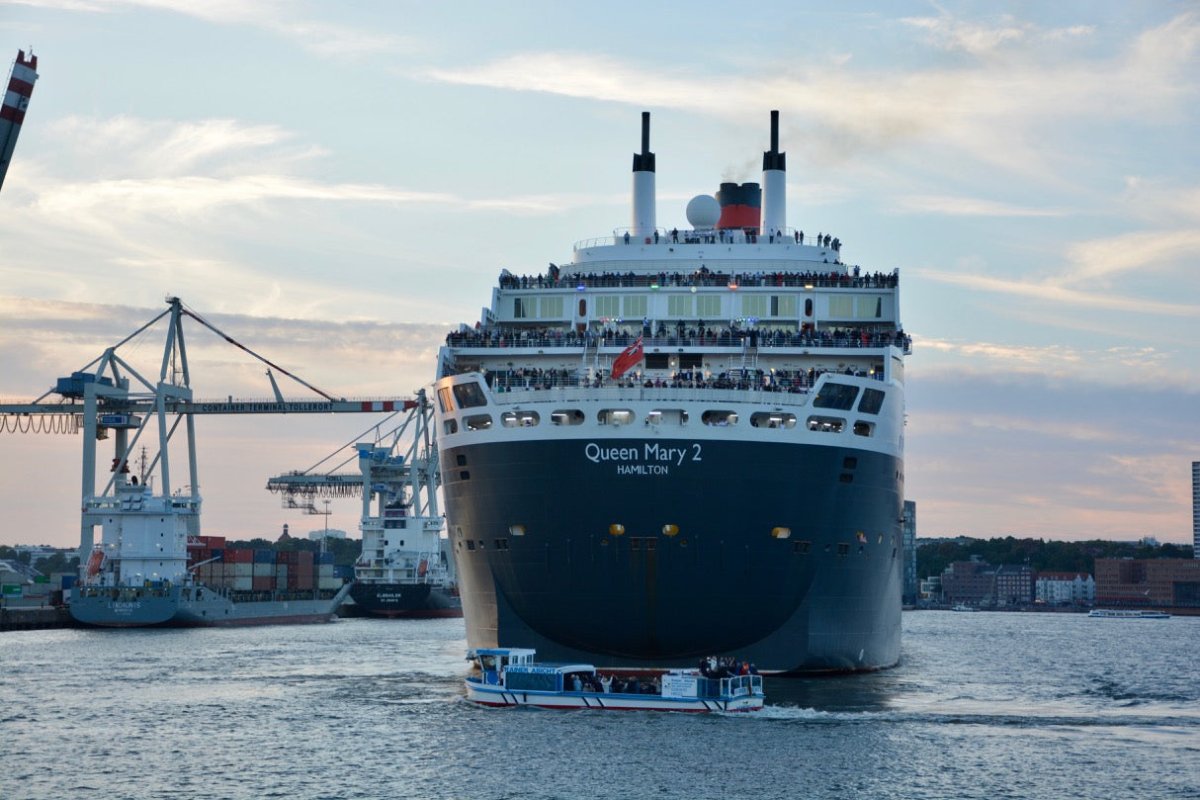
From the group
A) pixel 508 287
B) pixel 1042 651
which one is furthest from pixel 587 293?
pixel 1042 651

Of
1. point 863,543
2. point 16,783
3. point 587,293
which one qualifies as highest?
point 587,293

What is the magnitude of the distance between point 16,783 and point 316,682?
1055 inches

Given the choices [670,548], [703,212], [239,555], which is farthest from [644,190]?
[239,555]

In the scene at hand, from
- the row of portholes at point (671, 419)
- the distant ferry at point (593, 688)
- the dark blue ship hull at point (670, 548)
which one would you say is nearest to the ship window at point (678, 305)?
the row of portholes at point (671, 419)

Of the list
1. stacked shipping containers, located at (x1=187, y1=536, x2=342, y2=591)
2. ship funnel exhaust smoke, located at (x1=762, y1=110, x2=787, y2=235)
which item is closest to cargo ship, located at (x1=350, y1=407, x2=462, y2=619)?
stacked shipping containers, located at (x1=187, y1=536, x2=342, y2=591)

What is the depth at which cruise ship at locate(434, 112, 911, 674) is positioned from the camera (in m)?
58.8

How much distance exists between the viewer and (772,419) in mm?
60125

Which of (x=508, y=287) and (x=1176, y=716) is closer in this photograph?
(x=1176, y=716)

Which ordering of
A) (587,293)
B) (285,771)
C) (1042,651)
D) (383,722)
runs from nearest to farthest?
1. (285,771)
2. (383,722)
3. (587,293)
4. (1042,651)

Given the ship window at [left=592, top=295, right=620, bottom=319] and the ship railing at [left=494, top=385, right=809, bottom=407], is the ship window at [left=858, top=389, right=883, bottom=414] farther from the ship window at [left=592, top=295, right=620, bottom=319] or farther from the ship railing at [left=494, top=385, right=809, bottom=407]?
the ship window at [left=592, top=295, right=620, bottom=319]

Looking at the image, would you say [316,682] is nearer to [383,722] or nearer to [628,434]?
[383,722]

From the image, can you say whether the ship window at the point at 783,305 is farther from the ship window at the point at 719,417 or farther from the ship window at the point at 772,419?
the ship window at the point at 719,417

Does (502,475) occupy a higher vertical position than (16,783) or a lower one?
higher

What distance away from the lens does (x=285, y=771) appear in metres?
48.1
